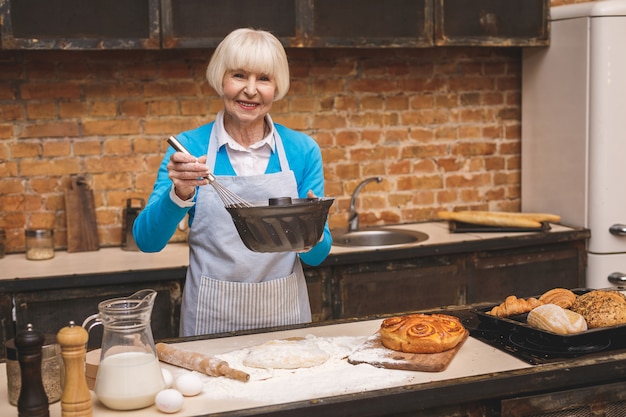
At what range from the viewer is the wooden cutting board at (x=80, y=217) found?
4039mm

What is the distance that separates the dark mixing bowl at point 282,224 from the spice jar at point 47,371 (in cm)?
55

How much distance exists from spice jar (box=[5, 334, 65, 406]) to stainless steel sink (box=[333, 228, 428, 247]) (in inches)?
100

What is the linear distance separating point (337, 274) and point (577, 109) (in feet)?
5.43

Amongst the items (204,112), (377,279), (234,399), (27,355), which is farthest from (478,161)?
(27,355)

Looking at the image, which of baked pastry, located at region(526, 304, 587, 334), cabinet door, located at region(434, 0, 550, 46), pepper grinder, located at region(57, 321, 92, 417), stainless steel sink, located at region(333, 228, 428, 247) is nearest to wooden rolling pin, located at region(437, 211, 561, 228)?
stainless steel sink, located at region(333, 228, 428, 247)

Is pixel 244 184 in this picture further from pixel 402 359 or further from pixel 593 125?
pixel 593 125

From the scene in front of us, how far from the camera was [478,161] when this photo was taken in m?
4.90

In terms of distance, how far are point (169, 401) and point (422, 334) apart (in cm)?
73

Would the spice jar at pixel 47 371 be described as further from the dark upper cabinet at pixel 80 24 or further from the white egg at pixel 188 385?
the dark upper cabinet at pixel 80 24

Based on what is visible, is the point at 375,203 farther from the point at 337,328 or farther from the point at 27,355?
the point at 27,355

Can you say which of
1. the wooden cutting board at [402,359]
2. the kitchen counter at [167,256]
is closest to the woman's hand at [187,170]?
the wooden cutting board at [402,359]

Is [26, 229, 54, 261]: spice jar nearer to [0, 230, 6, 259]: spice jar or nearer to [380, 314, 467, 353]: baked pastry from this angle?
[0, 230, 6, 259]: spice jar

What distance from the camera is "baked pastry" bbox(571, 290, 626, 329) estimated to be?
222 centimetres

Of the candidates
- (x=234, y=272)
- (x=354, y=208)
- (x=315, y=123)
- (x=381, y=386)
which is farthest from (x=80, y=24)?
(x=381, y=386)
